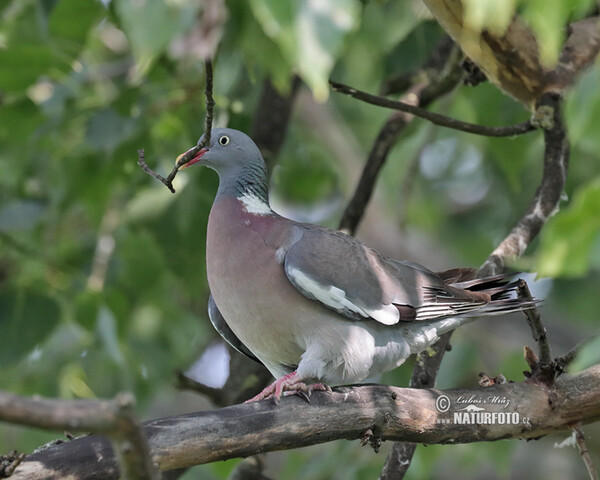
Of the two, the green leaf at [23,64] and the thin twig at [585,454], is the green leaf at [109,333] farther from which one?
the thin twig at [585,454]

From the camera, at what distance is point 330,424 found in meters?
2.34

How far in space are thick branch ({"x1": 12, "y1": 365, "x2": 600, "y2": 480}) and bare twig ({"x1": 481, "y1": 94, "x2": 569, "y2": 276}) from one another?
590mm

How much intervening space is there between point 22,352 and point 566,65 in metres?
2.59

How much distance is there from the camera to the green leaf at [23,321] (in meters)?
3.72

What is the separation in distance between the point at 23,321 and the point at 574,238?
10.0 feet

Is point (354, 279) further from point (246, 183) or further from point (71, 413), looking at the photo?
point (71, 413)

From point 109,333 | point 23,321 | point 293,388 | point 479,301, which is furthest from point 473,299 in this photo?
point 23,321

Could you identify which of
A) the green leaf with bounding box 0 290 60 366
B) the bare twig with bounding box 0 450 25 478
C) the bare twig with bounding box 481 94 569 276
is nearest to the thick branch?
the bare twig with bounding box 0 450 25 478

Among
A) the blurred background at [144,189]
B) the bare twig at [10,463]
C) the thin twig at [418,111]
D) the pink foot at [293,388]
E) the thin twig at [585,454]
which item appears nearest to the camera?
the bare twig at [10,463]

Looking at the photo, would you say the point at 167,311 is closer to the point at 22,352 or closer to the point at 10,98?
the point at 22,352

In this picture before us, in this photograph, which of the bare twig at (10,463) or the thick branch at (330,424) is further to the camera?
the thick branch at (330,424)

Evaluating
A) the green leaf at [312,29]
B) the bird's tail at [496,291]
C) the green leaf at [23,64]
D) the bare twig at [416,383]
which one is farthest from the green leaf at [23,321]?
the green leaf at [312,29]

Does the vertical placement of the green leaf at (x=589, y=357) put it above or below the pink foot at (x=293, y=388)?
below

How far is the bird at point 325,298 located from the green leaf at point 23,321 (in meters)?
1.10
